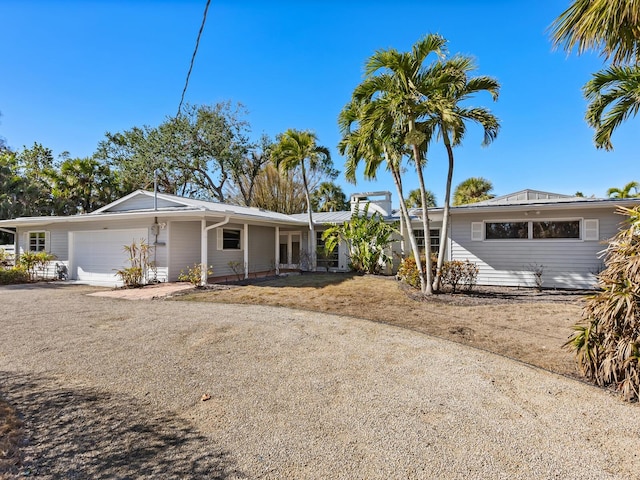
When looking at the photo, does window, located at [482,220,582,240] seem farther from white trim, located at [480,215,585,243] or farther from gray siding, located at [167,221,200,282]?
gray siding, located at [167,221,200,282]

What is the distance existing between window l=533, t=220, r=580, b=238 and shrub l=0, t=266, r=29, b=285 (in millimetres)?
19092

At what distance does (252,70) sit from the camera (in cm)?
868

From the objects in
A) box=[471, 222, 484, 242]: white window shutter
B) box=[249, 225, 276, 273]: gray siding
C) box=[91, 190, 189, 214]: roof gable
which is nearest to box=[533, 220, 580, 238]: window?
box=[471, 222, 484, 242]: white window shutter

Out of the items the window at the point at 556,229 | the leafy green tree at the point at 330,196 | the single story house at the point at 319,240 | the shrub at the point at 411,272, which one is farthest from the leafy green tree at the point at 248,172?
the window at the point at 556,229

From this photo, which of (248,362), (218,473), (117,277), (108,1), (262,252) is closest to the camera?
(218,473)

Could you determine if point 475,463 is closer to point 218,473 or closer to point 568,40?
point 218,473

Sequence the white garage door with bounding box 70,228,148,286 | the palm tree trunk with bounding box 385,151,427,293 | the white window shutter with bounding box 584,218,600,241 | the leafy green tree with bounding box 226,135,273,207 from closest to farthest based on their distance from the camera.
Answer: the palm tree trunk with bounding box 385,151,427,293 → the white window shutter with bounding box 584,218,600,241 → the white garage door with bounding box 70,228,148,286 → the leafy green tree with bounding box 226,135,273,207

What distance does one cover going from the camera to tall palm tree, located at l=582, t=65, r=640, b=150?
23.9 ft

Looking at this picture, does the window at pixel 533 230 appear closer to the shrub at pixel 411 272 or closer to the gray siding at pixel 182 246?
the shrub at pixel 411 272

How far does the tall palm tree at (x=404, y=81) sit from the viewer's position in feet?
27.1

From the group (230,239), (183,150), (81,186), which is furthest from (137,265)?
(183,150)

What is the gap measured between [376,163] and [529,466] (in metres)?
10.8

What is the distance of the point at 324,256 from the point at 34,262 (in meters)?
12.3

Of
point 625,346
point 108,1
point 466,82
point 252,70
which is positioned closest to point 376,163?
point 466,82
